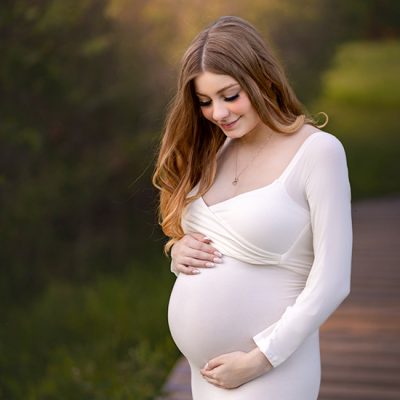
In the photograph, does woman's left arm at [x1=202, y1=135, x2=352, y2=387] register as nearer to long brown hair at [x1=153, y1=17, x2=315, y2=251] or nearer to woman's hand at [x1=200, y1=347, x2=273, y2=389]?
woman's hand at [x1=200, y1=347, x2=273, y2=389]

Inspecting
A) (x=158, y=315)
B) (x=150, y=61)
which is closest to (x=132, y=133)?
(x=150, y=61)

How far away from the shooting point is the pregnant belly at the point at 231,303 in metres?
2.36

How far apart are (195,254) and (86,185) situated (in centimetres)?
486

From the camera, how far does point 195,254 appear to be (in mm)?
2465

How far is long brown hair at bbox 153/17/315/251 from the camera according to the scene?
91.6 inches

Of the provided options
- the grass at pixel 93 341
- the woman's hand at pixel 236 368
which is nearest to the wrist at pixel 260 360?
the woman's hand at pixel 236 368

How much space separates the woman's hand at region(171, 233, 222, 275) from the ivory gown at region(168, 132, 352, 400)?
0.06 ft

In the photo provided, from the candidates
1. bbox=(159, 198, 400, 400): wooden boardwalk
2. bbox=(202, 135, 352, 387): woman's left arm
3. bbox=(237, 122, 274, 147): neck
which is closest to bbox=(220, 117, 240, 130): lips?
bbox=(237, 122, 274, 147): neck

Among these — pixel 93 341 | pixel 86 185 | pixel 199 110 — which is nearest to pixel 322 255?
pixel 199 110

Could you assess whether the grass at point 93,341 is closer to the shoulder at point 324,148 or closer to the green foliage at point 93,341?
the green foliage at point 93,341

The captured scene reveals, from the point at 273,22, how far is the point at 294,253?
7.33m

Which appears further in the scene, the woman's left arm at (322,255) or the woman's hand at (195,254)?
the woman's hand at (195,254)

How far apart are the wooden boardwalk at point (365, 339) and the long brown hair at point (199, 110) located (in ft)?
2.94

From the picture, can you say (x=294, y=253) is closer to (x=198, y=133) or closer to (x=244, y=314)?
(x=244, y=314)
